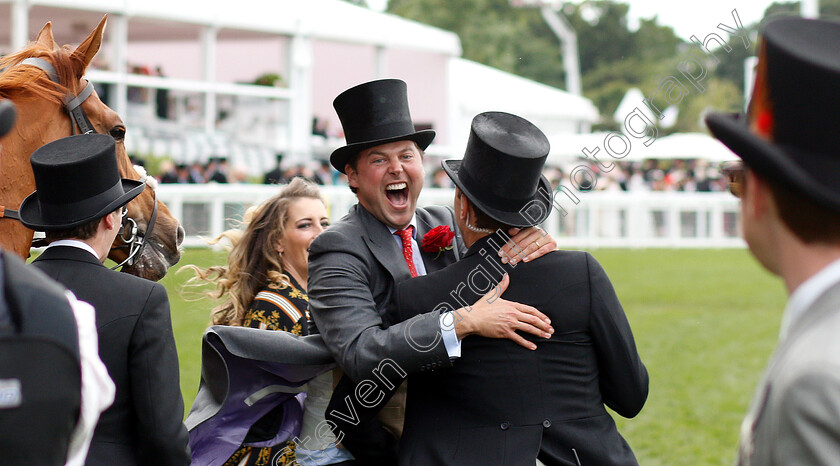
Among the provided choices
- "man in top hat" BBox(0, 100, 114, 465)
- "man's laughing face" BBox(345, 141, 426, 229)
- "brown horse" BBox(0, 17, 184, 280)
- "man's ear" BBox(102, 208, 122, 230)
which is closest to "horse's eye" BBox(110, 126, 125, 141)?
"brown horse" BBox(0, 17, 184, 280)

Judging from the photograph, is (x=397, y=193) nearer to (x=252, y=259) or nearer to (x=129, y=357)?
(x=252, y=259)

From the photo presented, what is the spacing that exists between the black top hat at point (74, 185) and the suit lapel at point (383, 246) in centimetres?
103

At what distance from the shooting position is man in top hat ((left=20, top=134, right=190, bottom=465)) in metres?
2.85

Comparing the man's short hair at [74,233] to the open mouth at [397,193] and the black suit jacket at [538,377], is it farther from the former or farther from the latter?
the open mouth at [397,193]

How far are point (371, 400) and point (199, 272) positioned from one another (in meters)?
1.81

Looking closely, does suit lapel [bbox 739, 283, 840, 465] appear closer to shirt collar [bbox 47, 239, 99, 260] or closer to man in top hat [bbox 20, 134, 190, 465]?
man in top hat [bbox 20, 134, 190, 465]

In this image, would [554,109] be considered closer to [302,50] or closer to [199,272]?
[302,50]

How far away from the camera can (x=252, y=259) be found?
4676mm

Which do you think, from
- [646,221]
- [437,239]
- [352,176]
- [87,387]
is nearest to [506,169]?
[437,239]

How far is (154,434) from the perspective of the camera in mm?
2902

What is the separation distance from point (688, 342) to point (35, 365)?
9.49 metres

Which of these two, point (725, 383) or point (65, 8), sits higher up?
point (65, 8)

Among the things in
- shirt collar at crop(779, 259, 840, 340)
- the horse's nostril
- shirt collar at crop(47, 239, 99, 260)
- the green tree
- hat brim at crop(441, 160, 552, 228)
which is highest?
shirt collar at crop(779, 259, 840, 340)

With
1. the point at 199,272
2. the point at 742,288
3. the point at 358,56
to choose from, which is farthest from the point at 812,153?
the point at 358,56
